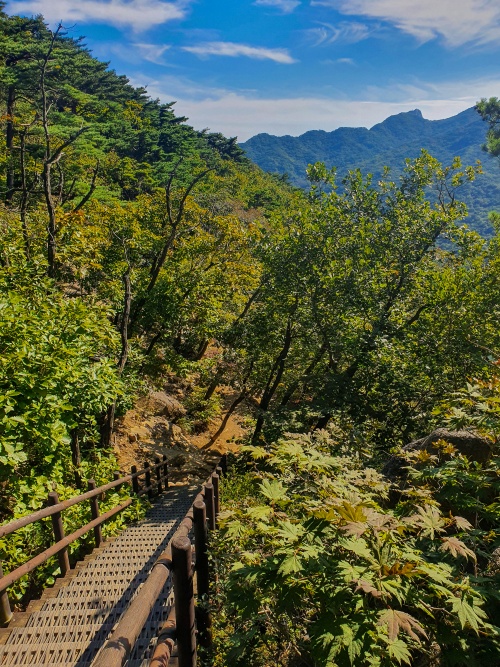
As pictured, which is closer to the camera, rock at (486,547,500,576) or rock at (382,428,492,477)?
rock at (486,547,500,576)

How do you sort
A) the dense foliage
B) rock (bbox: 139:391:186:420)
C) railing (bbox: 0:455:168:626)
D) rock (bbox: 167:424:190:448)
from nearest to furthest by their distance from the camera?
the dense foliage, railing (bbox: 0:455:168:626), rock (bbox: 167:424:190:448), rock (bbox: 139:391:186:420)

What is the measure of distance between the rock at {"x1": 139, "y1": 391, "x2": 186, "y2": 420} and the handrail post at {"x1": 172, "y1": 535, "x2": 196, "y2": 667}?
13.7m

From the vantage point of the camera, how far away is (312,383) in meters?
11.8

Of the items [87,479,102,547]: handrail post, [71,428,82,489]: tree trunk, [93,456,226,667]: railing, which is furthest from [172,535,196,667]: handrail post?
[71,428,82,489]: tree trunk

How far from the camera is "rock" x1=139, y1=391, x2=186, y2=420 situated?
53.3ft

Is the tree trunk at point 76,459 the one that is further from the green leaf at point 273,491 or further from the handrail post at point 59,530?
the green leaf at point 273,491

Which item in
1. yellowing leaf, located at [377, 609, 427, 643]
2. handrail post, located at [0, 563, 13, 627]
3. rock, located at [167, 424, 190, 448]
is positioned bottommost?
rock, located at [167, 424, 190, 448]

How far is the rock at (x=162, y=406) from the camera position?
16234 millimetres

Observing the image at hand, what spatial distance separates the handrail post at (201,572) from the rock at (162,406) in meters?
12.8

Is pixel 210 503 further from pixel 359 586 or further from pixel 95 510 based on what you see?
pixel 359 586

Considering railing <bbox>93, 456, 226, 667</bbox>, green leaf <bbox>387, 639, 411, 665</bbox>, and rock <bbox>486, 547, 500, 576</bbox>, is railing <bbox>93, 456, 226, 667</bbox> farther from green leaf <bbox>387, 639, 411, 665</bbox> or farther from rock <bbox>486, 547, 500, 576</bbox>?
rock <bbox>486, 547, 500, 576</bbox>

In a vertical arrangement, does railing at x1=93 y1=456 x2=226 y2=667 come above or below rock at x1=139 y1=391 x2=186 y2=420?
above

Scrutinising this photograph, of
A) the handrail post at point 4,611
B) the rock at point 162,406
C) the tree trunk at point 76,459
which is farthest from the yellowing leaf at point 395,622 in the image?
the rock at point 162,406

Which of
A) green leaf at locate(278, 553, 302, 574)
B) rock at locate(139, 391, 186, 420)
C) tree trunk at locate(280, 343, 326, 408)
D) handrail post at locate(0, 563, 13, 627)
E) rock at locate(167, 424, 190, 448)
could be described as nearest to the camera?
green leaf at locate(278, 553, 302, 574)
